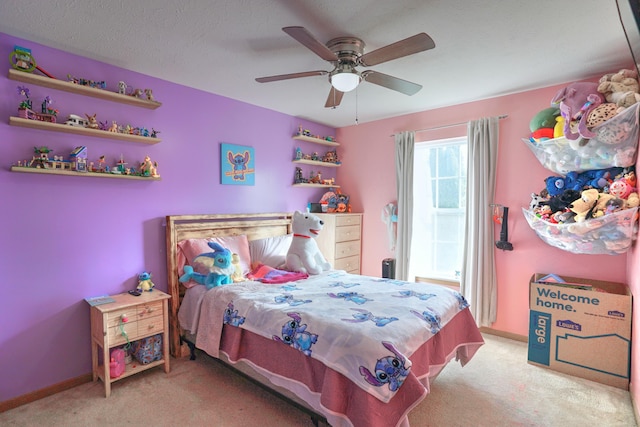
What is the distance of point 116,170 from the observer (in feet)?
8.42

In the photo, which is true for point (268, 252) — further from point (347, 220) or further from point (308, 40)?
point (308, 40)

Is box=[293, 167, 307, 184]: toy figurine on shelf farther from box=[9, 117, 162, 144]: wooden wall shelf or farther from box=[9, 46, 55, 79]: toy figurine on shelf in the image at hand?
box=[9, 46, 55, 79]: toy figurine on shelf

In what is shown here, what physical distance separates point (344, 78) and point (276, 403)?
2.27 metres

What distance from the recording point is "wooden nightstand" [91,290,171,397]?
2299mm

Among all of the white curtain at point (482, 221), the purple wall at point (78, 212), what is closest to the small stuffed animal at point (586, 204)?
the white curtain at point (482, 221)

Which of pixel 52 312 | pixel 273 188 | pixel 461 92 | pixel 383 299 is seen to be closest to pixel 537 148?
pixel 461 92

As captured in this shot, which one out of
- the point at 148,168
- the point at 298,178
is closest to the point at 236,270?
the point at 148,168

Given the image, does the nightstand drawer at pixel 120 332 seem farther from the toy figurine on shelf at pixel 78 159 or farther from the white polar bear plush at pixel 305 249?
the white polar bear plush at pixel 305 249

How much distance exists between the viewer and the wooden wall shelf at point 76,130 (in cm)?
215

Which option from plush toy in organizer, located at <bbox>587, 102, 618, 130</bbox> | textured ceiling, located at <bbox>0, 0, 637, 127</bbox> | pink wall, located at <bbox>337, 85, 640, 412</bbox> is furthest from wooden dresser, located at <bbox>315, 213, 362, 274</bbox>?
plush toy in organizer, located at <bbox>587, 102, 618, 130</bbox>

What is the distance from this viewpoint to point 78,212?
2.47 meters

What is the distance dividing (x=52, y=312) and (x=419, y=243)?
3.71 metres

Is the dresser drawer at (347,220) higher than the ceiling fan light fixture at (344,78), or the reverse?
the ceiling fan light fixture at (344,78)

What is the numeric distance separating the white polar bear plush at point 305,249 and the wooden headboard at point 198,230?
53cm
